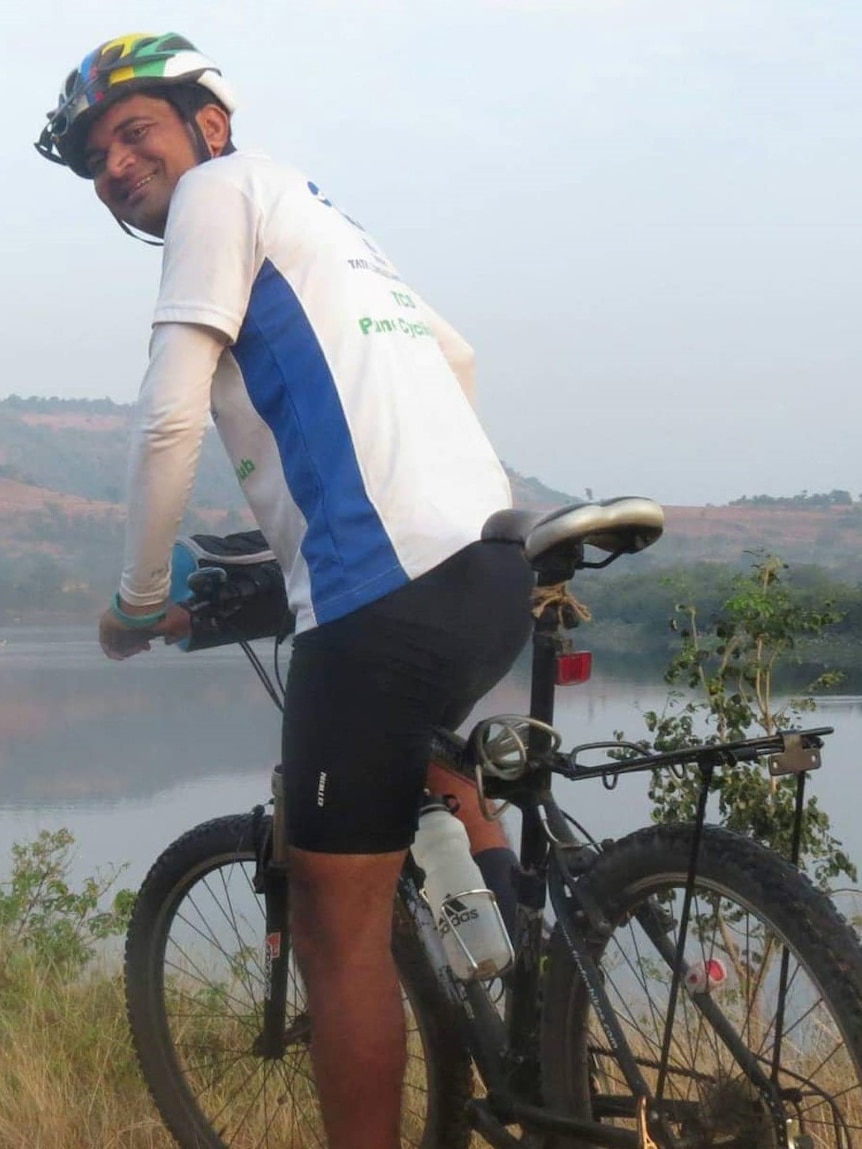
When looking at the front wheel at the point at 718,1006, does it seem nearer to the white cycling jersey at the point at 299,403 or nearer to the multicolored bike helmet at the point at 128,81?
the white cycling jersey at the point at 299,403

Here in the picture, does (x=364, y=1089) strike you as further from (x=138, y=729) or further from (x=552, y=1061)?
(x=138, y=729)

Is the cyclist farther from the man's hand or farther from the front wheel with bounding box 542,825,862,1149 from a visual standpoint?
the front wheel with bounding box 542,825,862,1149

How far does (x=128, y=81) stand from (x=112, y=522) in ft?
10.3

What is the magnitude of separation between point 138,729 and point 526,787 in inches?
98.1

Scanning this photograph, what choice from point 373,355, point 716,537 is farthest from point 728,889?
point 716,537

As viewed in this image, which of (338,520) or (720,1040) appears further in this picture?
(338,520)

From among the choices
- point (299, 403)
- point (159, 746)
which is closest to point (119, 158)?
point (299, 403)

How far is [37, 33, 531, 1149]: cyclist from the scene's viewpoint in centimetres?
236

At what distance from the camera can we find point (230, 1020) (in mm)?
3264

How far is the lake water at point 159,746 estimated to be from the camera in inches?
151

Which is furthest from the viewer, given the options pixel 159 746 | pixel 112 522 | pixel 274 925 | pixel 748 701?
pixel 112 522

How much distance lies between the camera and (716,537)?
5750 millimetres

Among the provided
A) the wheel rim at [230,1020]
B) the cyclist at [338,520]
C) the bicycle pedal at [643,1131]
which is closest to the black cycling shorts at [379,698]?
the cyclist at [338,520]

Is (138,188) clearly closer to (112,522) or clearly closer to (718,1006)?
(718,1006)
